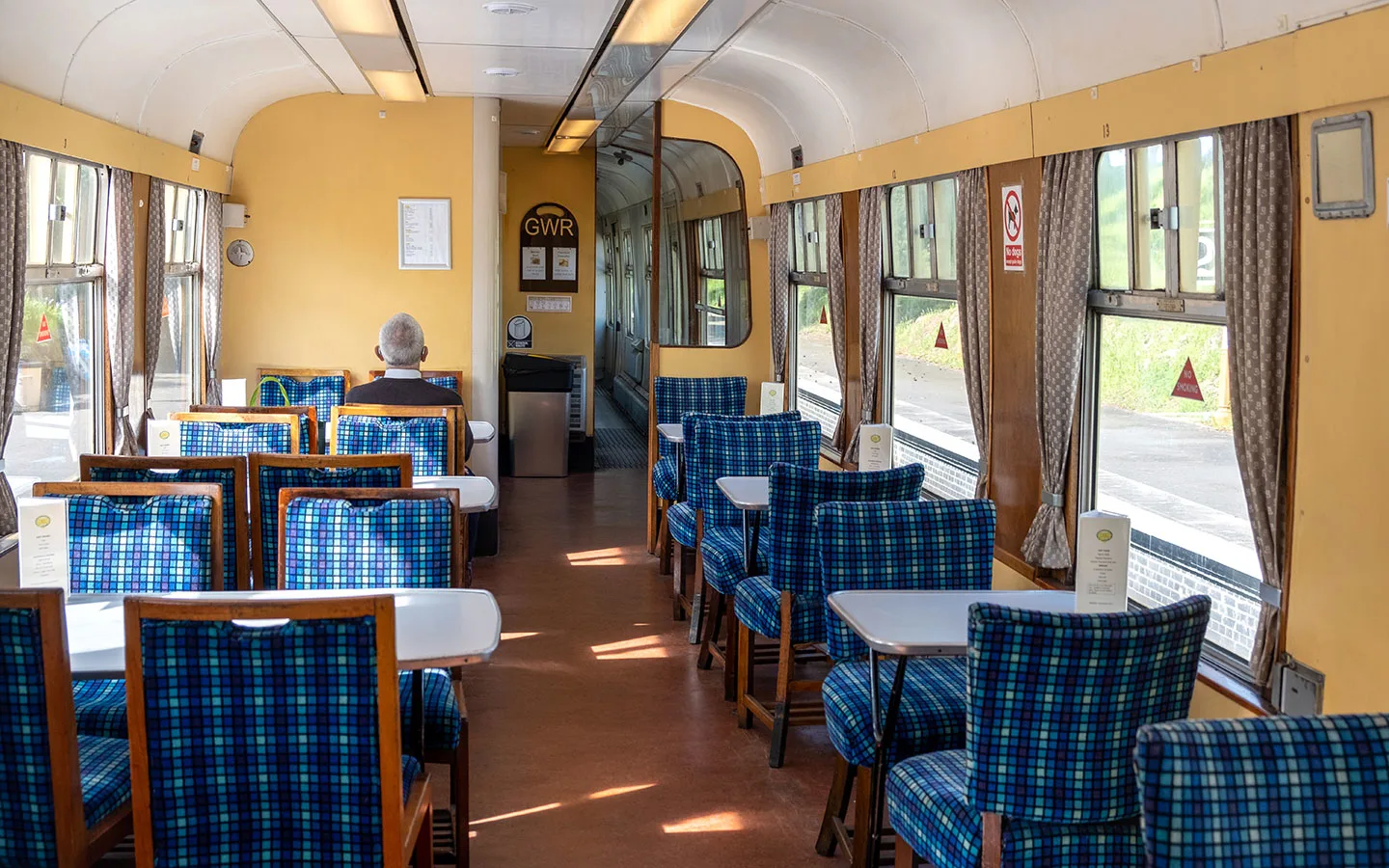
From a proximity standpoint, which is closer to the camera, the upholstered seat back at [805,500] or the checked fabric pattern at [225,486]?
the checked fabric pattern at [225,486]

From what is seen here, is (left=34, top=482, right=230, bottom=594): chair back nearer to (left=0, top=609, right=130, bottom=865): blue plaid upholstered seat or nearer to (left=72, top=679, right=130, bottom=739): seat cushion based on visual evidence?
(left=72, top=679, right=130, bottom=739): seat cushion

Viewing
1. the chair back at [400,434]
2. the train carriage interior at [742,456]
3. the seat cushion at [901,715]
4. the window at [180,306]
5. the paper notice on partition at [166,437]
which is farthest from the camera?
the window at [180,306]

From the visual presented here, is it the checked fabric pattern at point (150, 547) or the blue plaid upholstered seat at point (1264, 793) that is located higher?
the checked fabric pattern at point (150, 547)

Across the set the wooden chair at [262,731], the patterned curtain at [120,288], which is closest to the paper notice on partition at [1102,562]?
the wooden chair at [262,731]

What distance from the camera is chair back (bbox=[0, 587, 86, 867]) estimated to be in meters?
2.49

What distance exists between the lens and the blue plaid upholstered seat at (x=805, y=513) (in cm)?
440

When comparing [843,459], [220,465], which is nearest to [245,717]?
[220,465]

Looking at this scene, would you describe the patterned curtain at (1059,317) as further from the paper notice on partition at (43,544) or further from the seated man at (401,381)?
the paper notice on partition at (43,544)

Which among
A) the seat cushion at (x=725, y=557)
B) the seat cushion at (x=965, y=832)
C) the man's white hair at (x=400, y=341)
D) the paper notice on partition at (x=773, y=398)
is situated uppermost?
the man's white hair at (x=400, y=341)

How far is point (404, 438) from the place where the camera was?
583 cm

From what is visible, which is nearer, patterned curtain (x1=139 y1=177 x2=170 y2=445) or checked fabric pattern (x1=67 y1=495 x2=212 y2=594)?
checked fabric pattern (x1=67 y1=495 x2=212 y2=594)

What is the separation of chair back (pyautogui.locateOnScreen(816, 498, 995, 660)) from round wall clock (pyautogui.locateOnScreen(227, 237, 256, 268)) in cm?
615

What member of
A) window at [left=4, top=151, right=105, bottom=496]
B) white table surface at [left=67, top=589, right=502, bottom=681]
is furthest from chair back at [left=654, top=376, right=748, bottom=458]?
white table surface at [left=67, top=589, right=502, bottom=681]

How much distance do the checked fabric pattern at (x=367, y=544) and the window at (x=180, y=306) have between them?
159 inches
